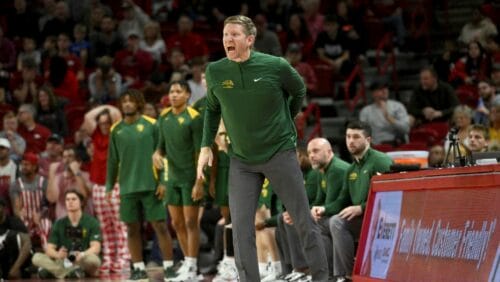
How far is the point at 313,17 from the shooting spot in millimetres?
20922

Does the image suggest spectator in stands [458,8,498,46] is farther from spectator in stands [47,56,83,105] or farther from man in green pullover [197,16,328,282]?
man in green pullover [197,16,328,282]

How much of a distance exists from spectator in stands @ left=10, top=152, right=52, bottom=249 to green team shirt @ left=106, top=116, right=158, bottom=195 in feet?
10.7

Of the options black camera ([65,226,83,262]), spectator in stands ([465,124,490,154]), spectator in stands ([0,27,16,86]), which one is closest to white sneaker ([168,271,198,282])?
black camera ([65,226,83,262])

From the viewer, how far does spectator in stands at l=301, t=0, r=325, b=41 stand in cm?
2077

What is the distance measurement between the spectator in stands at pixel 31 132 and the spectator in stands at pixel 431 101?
18.4 ft

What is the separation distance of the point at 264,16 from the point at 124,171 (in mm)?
9352

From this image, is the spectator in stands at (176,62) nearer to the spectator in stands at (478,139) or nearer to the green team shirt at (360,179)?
the spectator in stands at (478,139)

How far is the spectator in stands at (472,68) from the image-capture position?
56.6ft

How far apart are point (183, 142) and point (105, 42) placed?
28.5ft

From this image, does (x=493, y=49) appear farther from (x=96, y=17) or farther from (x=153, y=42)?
(x=96, y=17)

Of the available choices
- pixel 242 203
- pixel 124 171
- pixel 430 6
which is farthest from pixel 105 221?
pixel 430 6

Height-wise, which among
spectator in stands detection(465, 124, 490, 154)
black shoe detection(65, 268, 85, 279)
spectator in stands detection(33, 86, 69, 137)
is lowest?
black shoe detection(65, 268, 85, 279)

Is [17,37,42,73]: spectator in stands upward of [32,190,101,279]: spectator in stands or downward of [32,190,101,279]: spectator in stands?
upward

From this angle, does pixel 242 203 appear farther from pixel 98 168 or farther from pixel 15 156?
pixel 15 156
